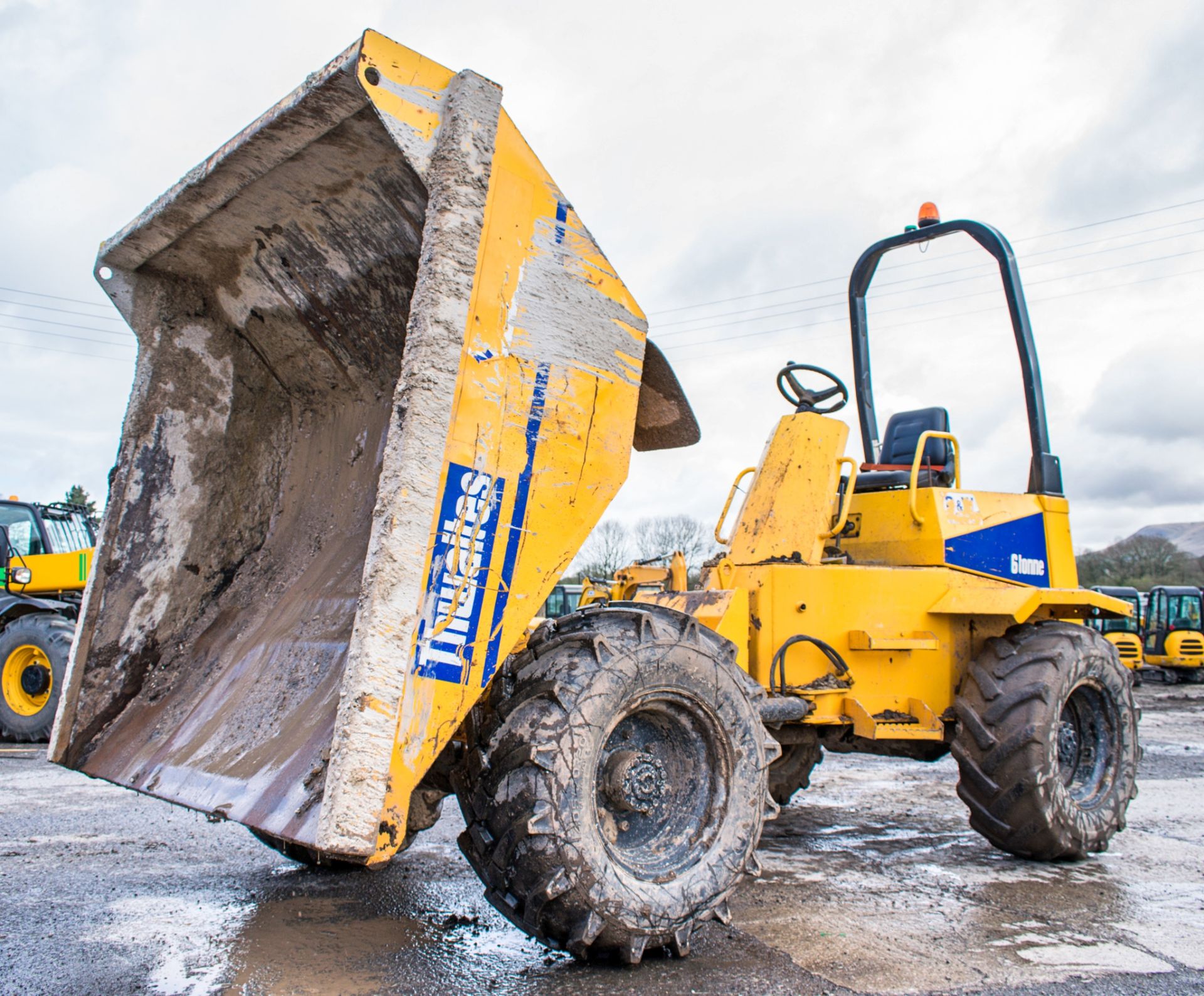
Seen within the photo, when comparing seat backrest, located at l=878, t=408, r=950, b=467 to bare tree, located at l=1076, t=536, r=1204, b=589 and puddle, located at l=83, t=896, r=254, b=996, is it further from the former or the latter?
bare tree, located at l=1076, t=536, r=1204, b=589

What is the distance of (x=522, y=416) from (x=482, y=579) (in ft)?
1.63

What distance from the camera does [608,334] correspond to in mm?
3105

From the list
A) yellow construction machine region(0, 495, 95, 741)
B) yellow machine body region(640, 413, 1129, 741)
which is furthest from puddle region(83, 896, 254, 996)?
yellow construction machine region(0, 495, 95, 741)

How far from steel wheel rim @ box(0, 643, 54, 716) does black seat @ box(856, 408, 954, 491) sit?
7.73 m

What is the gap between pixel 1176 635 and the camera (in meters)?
20.2

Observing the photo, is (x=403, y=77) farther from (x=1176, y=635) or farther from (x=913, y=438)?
(x=1176, y=635)

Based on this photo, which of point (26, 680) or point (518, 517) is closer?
point (518, 517)

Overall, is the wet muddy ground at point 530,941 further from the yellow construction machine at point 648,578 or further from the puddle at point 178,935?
the yellow construction machine at point 648,578

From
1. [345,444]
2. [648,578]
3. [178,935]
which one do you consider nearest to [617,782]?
[178,935]

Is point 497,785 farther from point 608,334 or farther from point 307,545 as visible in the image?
point 307,545

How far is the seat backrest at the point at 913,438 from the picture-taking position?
5.30 meters

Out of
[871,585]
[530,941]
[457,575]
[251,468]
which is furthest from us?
[871,585]

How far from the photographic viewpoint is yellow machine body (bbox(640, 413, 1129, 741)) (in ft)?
14.6

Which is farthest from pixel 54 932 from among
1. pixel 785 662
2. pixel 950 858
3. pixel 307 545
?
pixel 950 858
